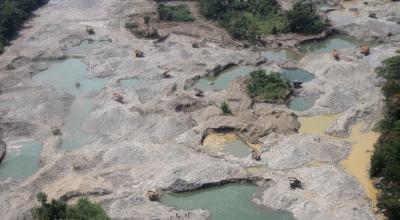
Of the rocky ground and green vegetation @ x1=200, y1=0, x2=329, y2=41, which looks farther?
green vegetation @ x1=200, y1=0, x2=329, y2=41

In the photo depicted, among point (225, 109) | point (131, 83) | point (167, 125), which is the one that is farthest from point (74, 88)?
point (225, 109)

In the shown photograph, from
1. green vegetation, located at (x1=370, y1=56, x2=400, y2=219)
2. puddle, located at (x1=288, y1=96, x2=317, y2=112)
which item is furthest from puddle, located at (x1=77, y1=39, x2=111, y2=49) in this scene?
green vegetation, located at (x1=370, y1=56, x2=400, y2=219)

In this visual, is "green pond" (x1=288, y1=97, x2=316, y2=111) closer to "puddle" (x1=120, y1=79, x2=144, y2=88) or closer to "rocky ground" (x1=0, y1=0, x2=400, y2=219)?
"rocky ground" (x1=0, y1=0, x2=400, y2=219)

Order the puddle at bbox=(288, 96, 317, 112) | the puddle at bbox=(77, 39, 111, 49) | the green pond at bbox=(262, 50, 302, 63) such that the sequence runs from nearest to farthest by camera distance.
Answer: the puddle at bbox=(288, 96, 317, 112), the green pond at bbox=(262, 50, 302, 63), the puddle at bbox=(77, 39, 111, 49)

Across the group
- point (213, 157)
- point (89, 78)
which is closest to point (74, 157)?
point (213, 157)

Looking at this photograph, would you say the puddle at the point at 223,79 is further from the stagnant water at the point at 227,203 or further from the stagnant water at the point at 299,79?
the stagnant water at the point at 227,203

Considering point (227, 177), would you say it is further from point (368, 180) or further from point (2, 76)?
point (2, 76)
